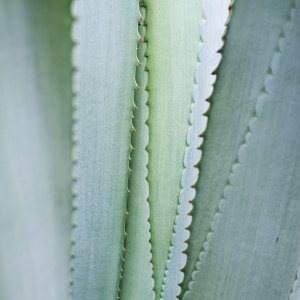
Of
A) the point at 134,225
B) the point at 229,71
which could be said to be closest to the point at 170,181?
the point at 134,225

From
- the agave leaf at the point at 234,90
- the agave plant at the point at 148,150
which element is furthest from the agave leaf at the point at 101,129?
the agave leaf at the point at 234,90

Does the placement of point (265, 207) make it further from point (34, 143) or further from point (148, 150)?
point (34, 143)

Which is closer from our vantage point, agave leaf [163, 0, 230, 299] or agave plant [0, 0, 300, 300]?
agave plant [0, 0, 300, 300]

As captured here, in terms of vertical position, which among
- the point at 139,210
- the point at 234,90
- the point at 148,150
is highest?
the point at 234,90

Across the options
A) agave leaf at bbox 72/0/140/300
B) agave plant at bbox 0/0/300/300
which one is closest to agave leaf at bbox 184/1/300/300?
agave plant at bbox 0/0/300/300

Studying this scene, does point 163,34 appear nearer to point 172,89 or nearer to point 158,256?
point 172,89

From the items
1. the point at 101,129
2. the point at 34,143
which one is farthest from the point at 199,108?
the point at 34,143

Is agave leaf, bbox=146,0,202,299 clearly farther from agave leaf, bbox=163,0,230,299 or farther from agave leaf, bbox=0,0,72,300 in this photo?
agave leaf, bbox=0,0,72,300
